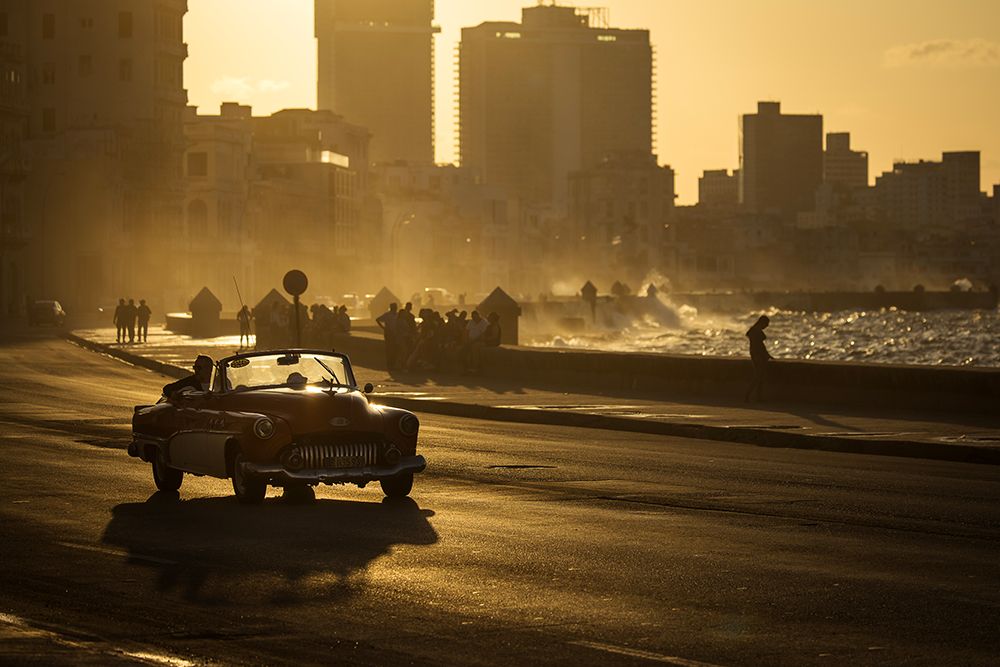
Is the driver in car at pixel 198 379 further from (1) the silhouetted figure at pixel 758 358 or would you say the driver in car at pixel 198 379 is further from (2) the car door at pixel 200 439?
(1) the silhouetted figure at pixel 758 358

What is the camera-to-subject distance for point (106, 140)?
12794cm

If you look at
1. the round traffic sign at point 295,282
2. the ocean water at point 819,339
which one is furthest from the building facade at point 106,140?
the round traffic sign at point 295,282

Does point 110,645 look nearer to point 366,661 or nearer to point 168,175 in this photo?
point 366,661

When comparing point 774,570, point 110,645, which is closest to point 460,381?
point 774,570

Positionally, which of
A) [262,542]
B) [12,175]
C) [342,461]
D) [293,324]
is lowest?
[262,542]

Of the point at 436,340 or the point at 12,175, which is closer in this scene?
the point at 436,340

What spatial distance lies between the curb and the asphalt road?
1453mm

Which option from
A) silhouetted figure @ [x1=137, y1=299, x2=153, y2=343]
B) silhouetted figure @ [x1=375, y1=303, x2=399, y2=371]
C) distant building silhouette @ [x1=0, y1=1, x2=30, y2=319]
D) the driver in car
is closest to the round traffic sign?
silhouetted figure @ [x1=375, y1=303, x2=399, y2=371]

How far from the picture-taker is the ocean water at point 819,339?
11669 cm

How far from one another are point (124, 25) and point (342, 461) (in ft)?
397

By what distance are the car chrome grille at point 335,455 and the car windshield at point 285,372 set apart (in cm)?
104

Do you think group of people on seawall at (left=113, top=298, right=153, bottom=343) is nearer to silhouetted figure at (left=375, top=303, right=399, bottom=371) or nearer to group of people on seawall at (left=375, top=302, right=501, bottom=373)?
silhouetted figure at (left=375, top=303, right=399, bottom=371)

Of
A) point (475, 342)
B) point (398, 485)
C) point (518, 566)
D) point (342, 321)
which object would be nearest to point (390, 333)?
point (475, 342)

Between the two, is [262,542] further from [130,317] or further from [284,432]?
[130,317]
